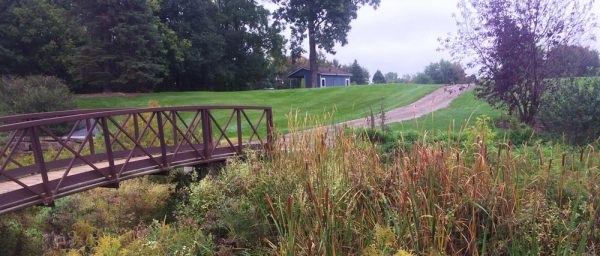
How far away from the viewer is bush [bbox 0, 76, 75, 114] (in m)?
13.9

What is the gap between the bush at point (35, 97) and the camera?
45.6ft

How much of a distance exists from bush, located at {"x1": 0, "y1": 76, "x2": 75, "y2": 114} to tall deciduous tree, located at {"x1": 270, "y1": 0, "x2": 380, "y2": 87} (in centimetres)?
2099

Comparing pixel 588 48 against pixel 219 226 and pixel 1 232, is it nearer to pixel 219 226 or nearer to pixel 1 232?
pixel 219 226

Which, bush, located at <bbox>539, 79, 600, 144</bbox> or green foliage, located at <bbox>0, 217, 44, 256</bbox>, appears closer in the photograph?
green foliage, located at <bbox>0, 217, 44, 256</bbox>

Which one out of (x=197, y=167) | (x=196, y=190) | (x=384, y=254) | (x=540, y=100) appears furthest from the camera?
(x=540, y=100)

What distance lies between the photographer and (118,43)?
2455 cm

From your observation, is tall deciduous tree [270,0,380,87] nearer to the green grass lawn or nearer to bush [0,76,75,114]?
the green grass lawn

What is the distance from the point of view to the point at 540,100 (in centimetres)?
1128

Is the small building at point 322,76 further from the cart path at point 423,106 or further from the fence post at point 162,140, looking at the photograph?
Answer: the fence post at point 162,140

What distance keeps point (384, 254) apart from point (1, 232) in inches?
196

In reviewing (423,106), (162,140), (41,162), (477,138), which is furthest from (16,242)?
(423,106)

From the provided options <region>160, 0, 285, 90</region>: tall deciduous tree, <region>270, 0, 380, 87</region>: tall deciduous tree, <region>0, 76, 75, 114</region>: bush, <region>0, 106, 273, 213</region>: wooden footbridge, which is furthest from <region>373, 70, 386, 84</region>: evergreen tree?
<region>0, 106, 273, 213</region>: wooden footbridge

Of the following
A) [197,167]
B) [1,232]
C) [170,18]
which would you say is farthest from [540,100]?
[170,18]

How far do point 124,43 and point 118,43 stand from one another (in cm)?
61
